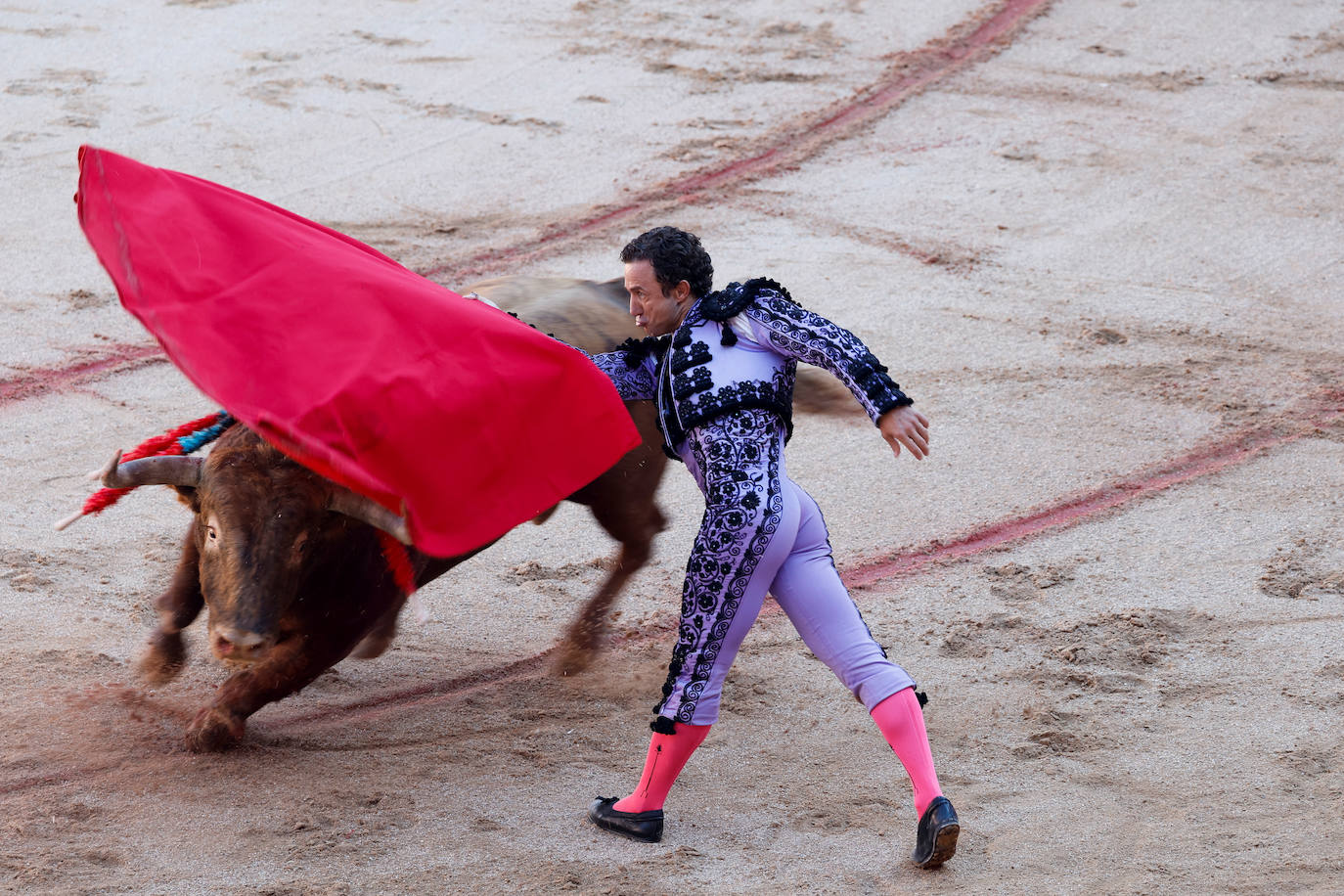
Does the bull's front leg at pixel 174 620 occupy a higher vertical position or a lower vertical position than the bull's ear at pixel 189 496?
lower

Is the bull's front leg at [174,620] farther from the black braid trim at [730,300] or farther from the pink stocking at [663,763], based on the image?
the black braid trim at [730,300]

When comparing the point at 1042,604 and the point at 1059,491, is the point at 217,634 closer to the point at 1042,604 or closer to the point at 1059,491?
the point at 1042,604

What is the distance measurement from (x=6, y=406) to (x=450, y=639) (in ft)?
7.66

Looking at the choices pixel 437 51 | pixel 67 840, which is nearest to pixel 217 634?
pixel 67 840

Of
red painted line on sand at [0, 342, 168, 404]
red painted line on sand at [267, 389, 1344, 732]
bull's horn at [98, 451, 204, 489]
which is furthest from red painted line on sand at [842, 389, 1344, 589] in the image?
red painted line on sand at [0, 342, 168, 404]

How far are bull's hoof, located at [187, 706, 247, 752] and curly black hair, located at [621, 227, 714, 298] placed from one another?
1.50 meters

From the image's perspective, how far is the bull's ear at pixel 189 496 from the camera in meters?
3.43

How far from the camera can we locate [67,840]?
10.2 ft

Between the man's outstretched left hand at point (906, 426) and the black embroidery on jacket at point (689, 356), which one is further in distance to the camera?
the black embroidery on jacket at point (689, 356)

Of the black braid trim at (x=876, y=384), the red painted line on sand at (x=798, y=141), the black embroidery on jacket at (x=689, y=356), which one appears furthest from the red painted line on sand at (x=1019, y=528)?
the red painted line on sand at (x=798, y=141)

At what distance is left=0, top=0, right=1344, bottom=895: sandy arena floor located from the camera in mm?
3271

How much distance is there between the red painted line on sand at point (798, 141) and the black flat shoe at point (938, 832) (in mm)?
4225

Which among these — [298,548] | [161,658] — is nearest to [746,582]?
[298,548]

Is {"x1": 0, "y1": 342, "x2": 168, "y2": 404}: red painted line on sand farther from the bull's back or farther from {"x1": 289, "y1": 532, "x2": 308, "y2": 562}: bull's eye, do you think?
{"x1": 289, "y1": 532, "x2": 308, "y2": 562}: bull's eye
